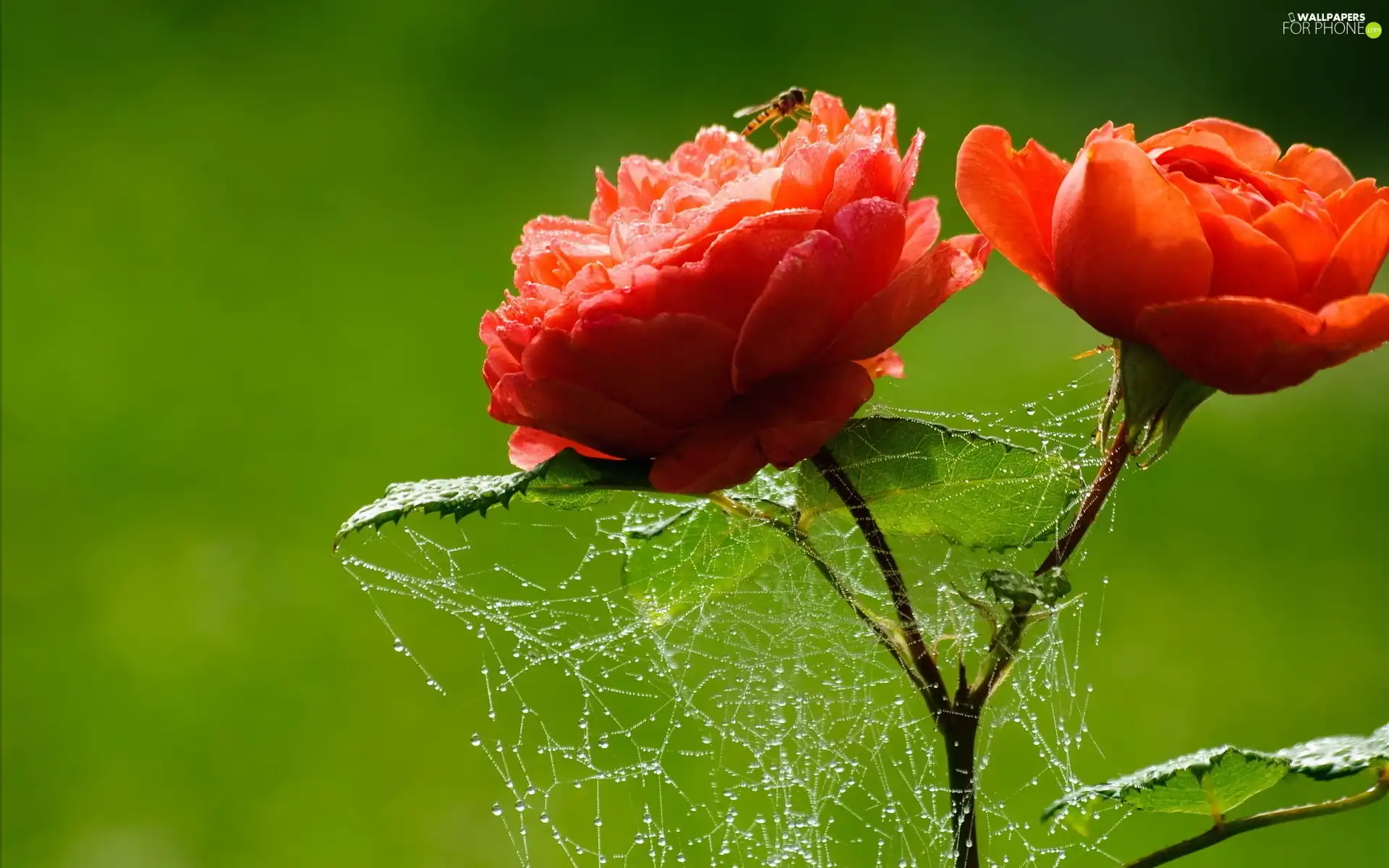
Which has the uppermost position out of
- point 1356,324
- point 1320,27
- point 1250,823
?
point 1320,27

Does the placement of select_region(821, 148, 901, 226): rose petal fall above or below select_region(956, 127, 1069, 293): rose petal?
above

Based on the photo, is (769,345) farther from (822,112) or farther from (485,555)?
(485,555)

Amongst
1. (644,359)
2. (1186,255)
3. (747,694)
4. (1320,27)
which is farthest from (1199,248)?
(1320,27)

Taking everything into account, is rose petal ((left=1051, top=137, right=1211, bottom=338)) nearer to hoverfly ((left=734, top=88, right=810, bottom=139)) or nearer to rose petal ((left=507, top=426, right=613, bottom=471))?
rose petal ((left=507, top=426, right=613, bottom=471))

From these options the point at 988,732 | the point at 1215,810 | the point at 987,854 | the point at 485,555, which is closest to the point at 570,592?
the point at 485,555

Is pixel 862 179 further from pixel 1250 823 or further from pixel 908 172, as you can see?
pixel 1250 823

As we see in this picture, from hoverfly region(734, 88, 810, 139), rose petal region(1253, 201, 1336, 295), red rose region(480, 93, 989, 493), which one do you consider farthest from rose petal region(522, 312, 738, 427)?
hoverfly region(734, 88, 810, 139)
